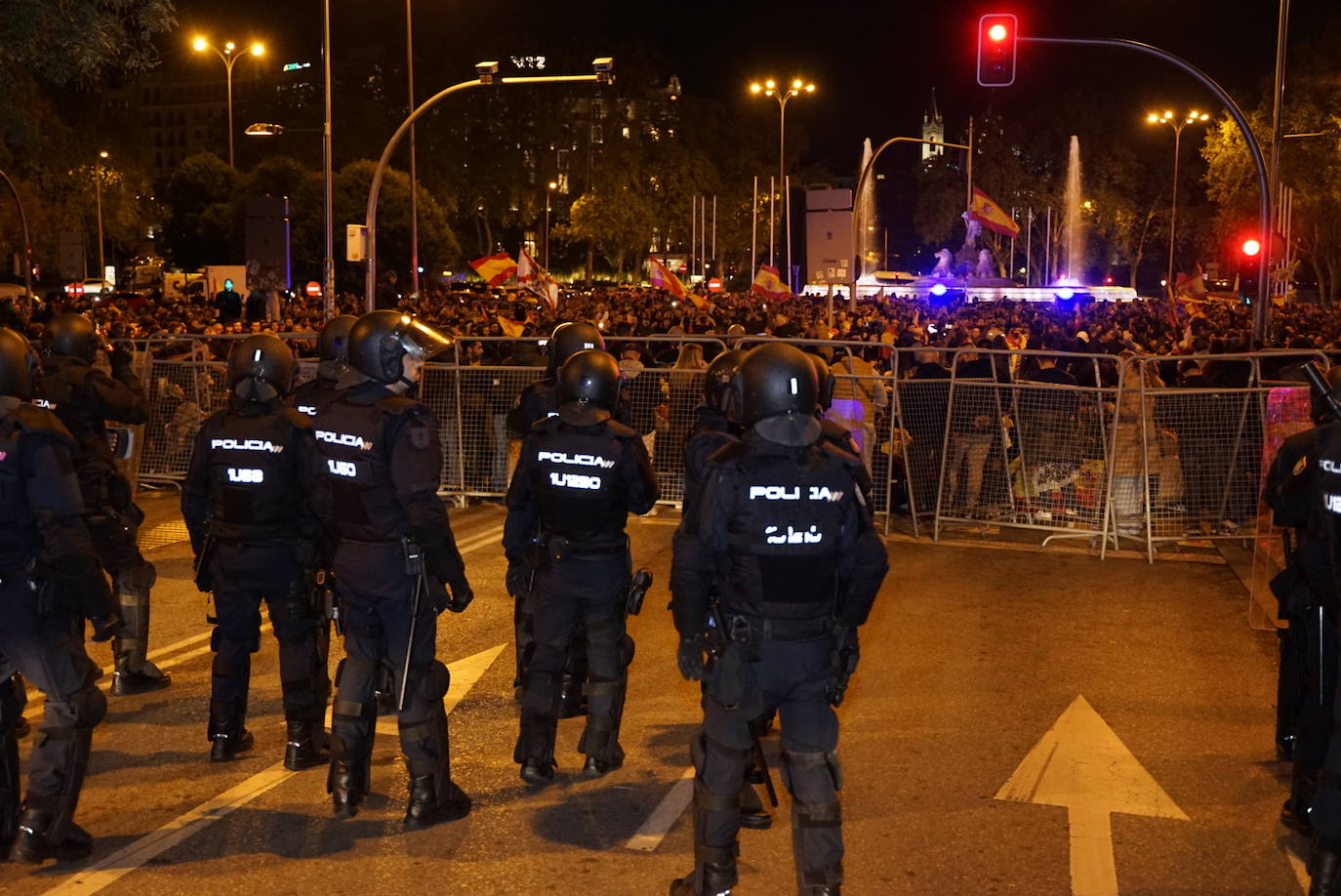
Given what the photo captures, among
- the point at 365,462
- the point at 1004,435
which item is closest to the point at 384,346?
the point at 365,462

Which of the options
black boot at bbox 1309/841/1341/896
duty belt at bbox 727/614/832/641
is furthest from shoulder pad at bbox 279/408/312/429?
black boot at bbox 1309/841/1341/896

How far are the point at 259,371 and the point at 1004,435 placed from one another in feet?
26.6

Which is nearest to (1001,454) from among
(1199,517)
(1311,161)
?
(1199,517)

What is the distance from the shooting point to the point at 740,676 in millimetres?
4793

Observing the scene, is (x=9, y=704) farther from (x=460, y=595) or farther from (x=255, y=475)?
(x=460, y=595)

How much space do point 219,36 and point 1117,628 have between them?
6034cm

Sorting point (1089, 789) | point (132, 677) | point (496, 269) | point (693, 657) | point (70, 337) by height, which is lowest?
point (1089, 789)

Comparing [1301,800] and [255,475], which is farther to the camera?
[255,475]

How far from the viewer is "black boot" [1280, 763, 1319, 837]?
5816mm

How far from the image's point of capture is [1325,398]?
5.51 meters

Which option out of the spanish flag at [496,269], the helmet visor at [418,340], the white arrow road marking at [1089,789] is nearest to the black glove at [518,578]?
the helmet visor at [418,340]

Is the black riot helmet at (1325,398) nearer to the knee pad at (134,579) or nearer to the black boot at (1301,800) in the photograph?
the black boot at (1301,800)

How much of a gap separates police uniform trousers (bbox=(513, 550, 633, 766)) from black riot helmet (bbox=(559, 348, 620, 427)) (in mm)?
645

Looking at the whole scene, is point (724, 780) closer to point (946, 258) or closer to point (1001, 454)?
point (1001, 454)
